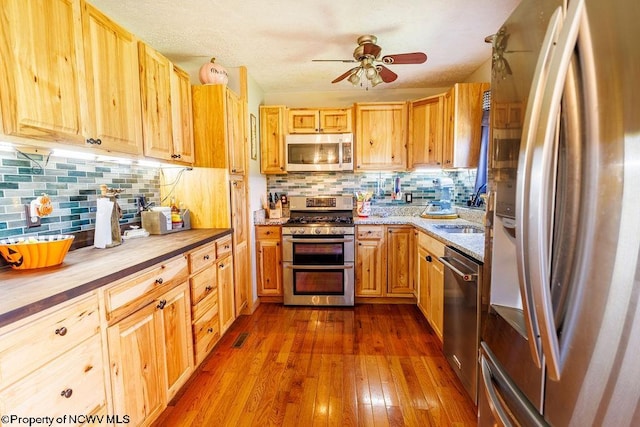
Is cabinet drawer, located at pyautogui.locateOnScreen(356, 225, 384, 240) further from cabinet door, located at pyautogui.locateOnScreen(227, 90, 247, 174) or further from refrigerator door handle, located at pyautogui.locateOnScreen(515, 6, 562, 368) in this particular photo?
refrigerator door handle, located at pyautogui.locateOnScreen(515, 6, 562, 368)

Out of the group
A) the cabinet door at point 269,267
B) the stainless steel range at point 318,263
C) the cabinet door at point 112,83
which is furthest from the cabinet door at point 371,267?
the cabinet door at point 112,83

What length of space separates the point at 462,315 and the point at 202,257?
5.63 feet

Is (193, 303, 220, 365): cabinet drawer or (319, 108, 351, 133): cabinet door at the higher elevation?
(319, 108, 351, 133): cabinet door

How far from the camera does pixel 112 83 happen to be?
156cm

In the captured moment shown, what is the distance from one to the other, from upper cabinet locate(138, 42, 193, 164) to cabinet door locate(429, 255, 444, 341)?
6.98 feet

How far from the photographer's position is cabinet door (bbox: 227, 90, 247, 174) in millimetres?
2443

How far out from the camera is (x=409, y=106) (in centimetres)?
319

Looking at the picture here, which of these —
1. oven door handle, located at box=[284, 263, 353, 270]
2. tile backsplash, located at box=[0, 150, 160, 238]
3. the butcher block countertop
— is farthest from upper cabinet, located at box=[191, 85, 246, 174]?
oven door handle, located at box=[284, 263, 353, 270]

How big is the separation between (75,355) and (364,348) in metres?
1.81

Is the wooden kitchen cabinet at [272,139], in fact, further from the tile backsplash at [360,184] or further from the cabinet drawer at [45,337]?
the cabinet drawer at [45,337]

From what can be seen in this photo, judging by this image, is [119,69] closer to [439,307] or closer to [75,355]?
[75,355]

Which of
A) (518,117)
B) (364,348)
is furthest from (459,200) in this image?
(518,117)

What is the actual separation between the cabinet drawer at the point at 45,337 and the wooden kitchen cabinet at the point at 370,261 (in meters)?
2.33

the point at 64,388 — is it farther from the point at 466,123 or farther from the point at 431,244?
the point at 466,123
